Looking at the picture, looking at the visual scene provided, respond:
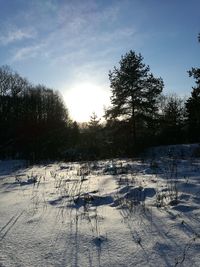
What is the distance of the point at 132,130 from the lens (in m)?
32.7

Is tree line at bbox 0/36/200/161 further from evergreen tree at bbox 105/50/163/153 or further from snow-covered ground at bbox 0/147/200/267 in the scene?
snow-covered ground at bbox 0/147/200/267

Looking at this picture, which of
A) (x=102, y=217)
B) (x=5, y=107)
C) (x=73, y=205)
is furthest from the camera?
(x=5, y=107)

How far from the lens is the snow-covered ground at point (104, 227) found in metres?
3.30

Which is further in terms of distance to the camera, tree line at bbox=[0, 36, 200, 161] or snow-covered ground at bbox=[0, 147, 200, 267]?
tree line at bbox=[0, 36, 200, 161]

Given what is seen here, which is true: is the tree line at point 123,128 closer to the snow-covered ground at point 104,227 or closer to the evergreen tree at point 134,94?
the evergreen tree at point 134,94

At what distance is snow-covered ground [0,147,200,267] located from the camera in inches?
130

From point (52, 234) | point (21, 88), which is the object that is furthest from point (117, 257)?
point (21, 88)

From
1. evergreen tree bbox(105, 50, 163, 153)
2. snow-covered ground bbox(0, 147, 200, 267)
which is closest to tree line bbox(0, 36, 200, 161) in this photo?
evergreen tree bbox(105, 50, 163, 153)

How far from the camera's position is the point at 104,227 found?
4230 millimetres

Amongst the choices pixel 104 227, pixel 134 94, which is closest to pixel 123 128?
pixel 134 94

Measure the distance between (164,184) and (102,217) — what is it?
2.51 metres

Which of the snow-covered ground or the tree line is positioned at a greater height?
the tree line

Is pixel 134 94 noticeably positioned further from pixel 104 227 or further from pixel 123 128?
pixel 104 227

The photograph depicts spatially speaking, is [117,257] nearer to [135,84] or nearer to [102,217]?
[102,217]
